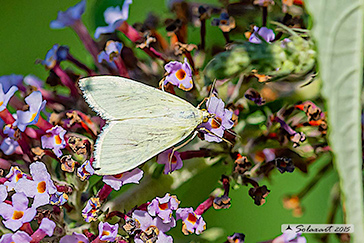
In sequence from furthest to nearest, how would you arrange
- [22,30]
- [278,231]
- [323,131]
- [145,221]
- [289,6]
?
[22,30], [278,231], [289,6], [323,131], [145,221]

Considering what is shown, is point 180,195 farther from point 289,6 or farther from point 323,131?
point 289,6

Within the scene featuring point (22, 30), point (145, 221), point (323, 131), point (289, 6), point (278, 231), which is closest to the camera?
point (145, 221)

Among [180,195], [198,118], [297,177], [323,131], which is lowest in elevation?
[297,177]

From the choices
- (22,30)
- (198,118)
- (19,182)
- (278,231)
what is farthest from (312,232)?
(22,30)

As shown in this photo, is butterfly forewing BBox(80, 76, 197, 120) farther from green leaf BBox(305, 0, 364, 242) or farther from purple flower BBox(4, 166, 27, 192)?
green leaf BBox(305, 0, 364, 242)

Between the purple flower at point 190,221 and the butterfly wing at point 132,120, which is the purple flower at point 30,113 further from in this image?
the purple flower at point 190,221

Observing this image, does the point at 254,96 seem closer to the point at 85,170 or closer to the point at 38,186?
the point at 85,170

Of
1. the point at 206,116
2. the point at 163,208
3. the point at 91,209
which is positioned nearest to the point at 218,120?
the point at 206,116
